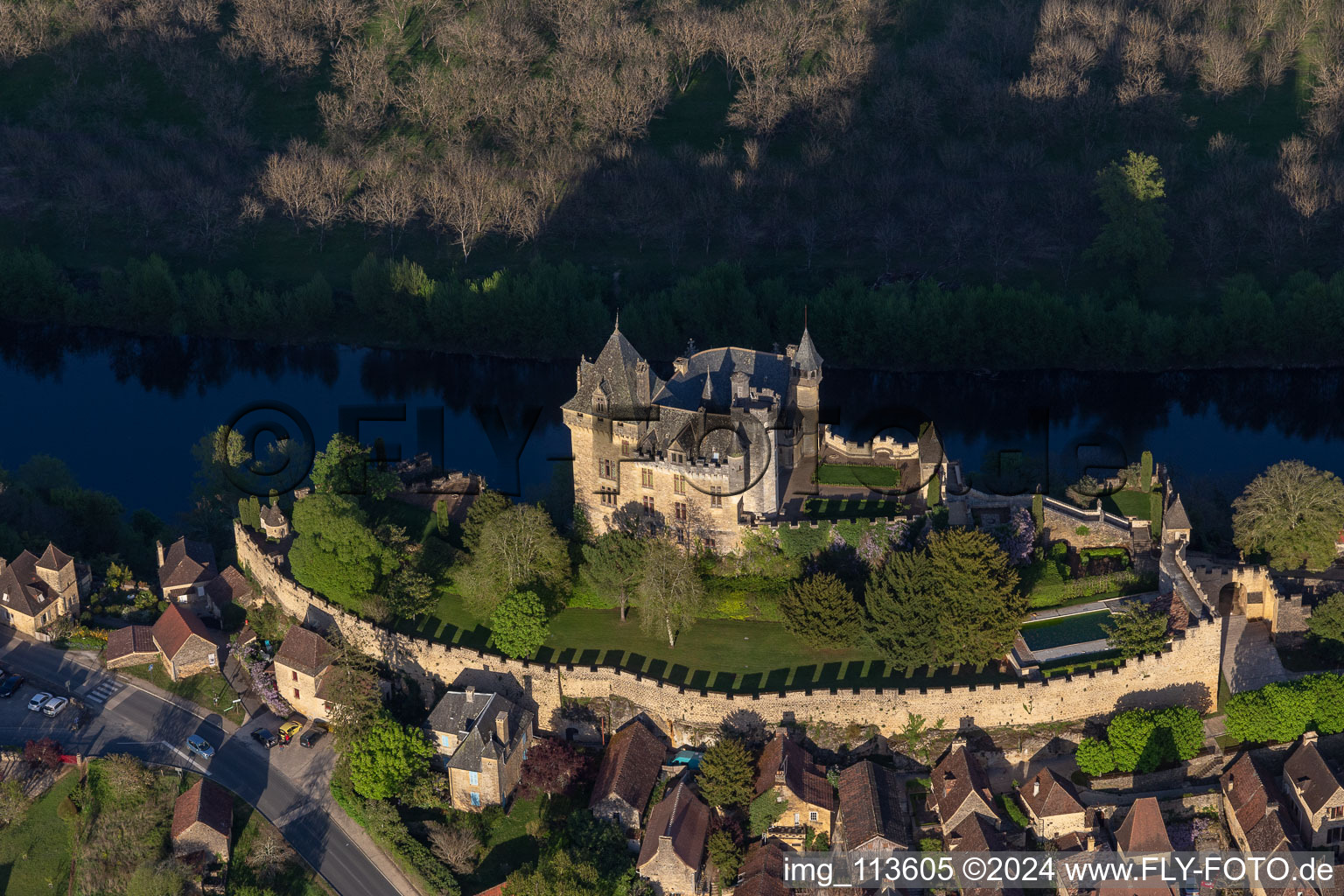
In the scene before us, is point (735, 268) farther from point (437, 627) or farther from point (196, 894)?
point (196, 894)

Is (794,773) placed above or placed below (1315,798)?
below

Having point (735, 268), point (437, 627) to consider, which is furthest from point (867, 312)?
point (437, 627)

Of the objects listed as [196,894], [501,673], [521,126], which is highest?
[521,126]

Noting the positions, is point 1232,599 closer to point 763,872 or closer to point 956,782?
point 956,782

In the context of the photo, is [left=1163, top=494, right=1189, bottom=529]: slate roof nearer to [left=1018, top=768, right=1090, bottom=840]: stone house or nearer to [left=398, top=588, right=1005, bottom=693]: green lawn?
[left=398, top=588, right=1005, bottom=693]: green lawn

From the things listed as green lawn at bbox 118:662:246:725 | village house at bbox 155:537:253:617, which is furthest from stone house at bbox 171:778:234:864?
village house at bbox 155:537:253:617

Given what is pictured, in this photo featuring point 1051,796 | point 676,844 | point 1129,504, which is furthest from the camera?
point 1129,504

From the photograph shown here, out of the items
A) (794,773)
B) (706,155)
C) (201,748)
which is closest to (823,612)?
(794,773)
